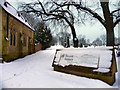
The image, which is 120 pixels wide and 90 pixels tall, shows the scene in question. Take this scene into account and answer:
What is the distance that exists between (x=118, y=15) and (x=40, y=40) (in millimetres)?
24707

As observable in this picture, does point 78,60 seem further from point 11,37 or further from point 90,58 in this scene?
point 11,37

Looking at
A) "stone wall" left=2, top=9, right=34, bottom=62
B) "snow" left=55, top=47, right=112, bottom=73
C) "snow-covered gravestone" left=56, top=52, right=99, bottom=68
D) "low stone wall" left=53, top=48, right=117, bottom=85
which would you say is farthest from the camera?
"stone wall" left=2, top=9, right=34, bottom=62

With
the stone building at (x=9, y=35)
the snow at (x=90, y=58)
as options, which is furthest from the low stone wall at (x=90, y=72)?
the stone building at (x=9, y=35)

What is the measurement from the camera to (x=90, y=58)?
17.5ft

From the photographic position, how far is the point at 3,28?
11.3 meters

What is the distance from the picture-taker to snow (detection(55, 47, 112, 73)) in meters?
4.80

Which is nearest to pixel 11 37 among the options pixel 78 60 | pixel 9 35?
pixel 9 35

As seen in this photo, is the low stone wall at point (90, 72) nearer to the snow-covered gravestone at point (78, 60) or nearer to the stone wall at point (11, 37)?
the snow-covered gravestone at point (78, 60)

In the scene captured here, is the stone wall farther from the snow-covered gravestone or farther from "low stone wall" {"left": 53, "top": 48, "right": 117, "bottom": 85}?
"low stone wall" {"left": 53, "top": 48, "right": 117, "bottom": 85}

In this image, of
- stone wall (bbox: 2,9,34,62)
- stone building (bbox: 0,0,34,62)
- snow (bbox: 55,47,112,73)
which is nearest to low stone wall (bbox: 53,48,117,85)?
snow (bbox: 55,47,112,73)

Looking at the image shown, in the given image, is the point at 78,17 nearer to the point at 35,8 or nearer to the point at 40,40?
the point at 35,8

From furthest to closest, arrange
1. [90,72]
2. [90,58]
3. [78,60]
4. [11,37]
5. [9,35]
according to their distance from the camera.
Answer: [11,37] < [9,35] < [78,60] < [90,58] < [90,72]

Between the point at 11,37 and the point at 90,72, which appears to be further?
the point at 11,37

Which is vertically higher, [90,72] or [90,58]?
[90,58]
